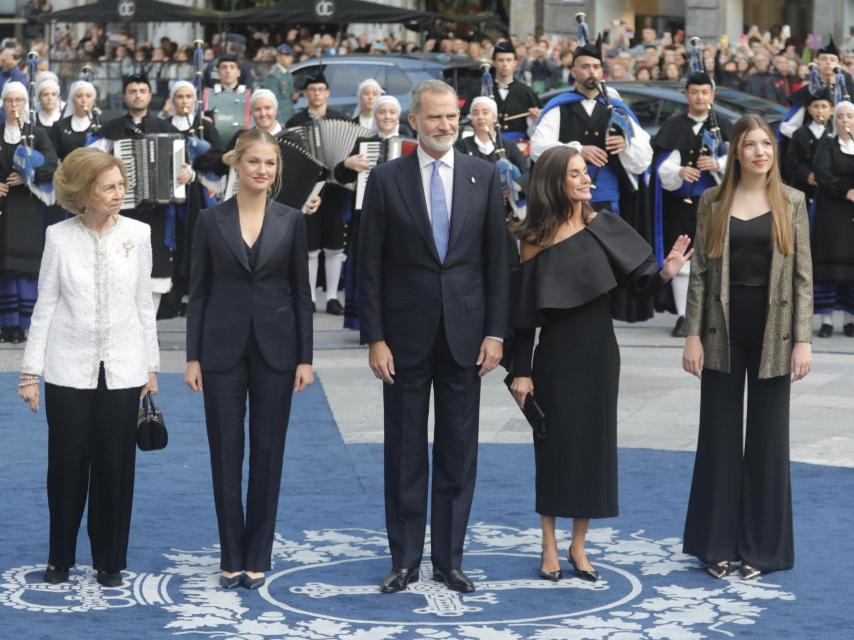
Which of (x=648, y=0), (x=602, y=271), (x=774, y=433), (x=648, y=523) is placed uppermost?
(x=648, y=0)

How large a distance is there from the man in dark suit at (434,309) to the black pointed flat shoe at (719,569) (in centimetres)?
93

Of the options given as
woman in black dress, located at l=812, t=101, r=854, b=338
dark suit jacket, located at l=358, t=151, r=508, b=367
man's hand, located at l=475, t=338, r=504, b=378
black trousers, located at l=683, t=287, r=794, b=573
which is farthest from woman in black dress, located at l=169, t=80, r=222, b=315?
black trousers, located at l=683, t=287, r=794, b=573

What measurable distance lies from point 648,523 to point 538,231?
1656mm

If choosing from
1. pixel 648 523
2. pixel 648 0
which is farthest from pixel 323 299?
pixel 648 0

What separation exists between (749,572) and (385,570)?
137 cm

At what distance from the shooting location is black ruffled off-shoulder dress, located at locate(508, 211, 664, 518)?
7.12 metres

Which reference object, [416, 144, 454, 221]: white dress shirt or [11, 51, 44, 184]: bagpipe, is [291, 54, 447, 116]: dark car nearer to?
[11, 51, 44, 184]: bagpipe

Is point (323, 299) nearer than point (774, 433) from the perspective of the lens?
No

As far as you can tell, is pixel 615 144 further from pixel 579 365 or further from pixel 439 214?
pixel 439 214

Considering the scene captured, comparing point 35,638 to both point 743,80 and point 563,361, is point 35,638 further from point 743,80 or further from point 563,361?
point 743,80

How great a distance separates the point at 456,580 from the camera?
7.03 m

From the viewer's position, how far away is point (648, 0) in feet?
107

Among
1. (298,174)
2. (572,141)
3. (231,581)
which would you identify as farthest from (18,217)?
(231,581)

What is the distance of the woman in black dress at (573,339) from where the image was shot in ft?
23.3
